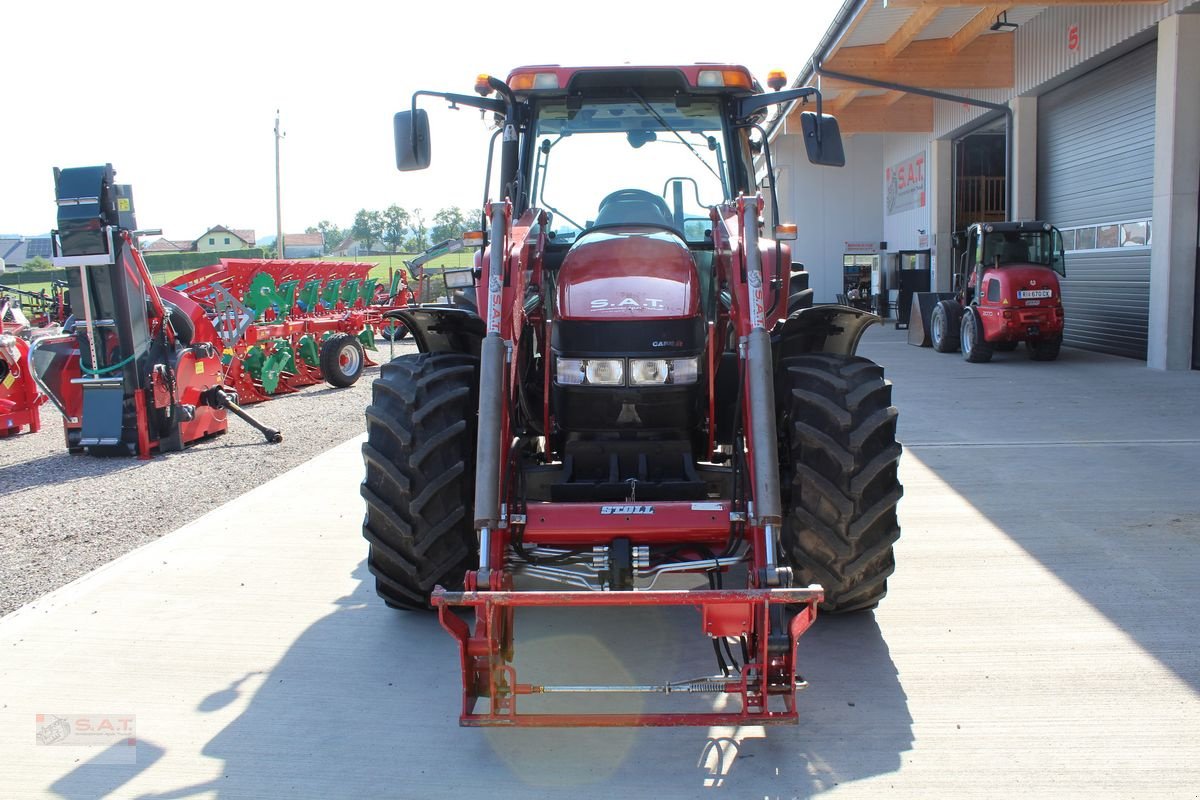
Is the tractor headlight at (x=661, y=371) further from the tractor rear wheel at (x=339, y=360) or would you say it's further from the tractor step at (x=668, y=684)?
the tractor rear wheel at (x=339, y=360)

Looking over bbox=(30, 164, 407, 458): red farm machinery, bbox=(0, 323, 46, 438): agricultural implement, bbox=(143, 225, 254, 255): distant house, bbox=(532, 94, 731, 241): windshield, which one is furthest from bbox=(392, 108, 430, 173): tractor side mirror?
bbox=(143, 225, 254, 255): distant house

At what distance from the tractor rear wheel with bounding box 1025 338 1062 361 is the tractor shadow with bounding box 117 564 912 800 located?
10.7 metres

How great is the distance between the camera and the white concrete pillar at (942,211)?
2097cm

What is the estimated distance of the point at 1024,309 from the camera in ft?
44.1

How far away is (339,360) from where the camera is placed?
13711 mm

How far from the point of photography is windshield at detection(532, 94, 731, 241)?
470cm

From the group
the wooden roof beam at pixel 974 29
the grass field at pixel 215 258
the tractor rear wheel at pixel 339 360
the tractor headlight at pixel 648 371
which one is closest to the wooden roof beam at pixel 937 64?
the wooden roof beam at pixel 974 29

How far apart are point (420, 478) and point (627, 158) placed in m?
1.90

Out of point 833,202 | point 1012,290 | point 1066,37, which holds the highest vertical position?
point 1066,37

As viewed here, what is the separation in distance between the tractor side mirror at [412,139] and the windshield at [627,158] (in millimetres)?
621

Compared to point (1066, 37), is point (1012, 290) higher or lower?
lower

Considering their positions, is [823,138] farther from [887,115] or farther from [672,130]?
[887,115]

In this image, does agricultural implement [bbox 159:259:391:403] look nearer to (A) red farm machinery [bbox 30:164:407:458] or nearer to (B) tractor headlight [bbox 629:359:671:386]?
(A) red farm machinery [bbox 30:164:407:458]

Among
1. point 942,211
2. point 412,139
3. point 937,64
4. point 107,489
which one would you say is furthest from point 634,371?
point 942,211
